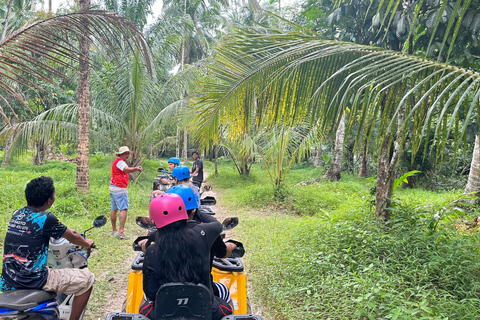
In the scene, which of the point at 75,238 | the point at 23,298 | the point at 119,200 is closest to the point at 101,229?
the point at 119,200

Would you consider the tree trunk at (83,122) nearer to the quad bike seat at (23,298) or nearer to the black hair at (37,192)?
the black hair at (37,192)

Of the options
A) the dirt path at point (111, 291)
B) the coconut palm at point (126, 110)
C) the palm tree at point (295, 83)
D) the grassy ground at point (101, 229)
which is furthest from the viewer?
the coconut palm at point (126, 110)

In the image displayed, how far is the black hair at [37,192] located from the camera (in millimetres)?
2344

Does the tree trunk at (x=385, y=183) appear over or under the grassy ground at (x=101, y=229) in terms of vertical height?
over

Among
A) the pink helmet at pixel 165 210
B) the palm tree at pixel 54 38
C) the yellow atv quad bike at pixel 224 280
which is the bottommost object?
the yellow atv quad bike at pixel 224 280

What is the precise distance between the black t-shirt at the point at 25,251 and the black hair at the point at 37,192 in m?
0.07

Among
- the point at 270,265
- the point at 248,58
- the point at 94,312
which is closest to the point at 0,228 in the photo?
the point at 94,312

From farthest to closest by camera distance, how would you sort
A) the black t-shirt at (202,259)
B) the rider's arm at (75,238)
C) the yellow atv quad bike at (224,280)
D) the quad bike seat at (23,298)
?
the yellow atv quad bike at (224,280), the rider's arm at (75,238), the black t-shirt at (202,259), the quad bike seat at (23,298)

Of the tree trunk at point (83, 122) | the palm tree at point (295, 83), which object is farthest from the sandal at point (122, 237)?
the palm tree at point (295, 83)

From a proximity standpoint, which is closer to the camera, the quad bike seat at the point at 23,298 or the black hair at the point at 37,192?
the quad bike seat at the point at 23,298

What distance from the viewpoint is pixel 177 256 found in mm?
2051

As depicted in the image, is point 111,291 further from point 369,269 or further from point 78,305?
point 369,269

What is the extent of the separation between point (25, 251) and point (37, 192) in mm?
404

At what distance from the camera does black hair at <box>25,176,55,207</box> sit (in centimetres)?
234
